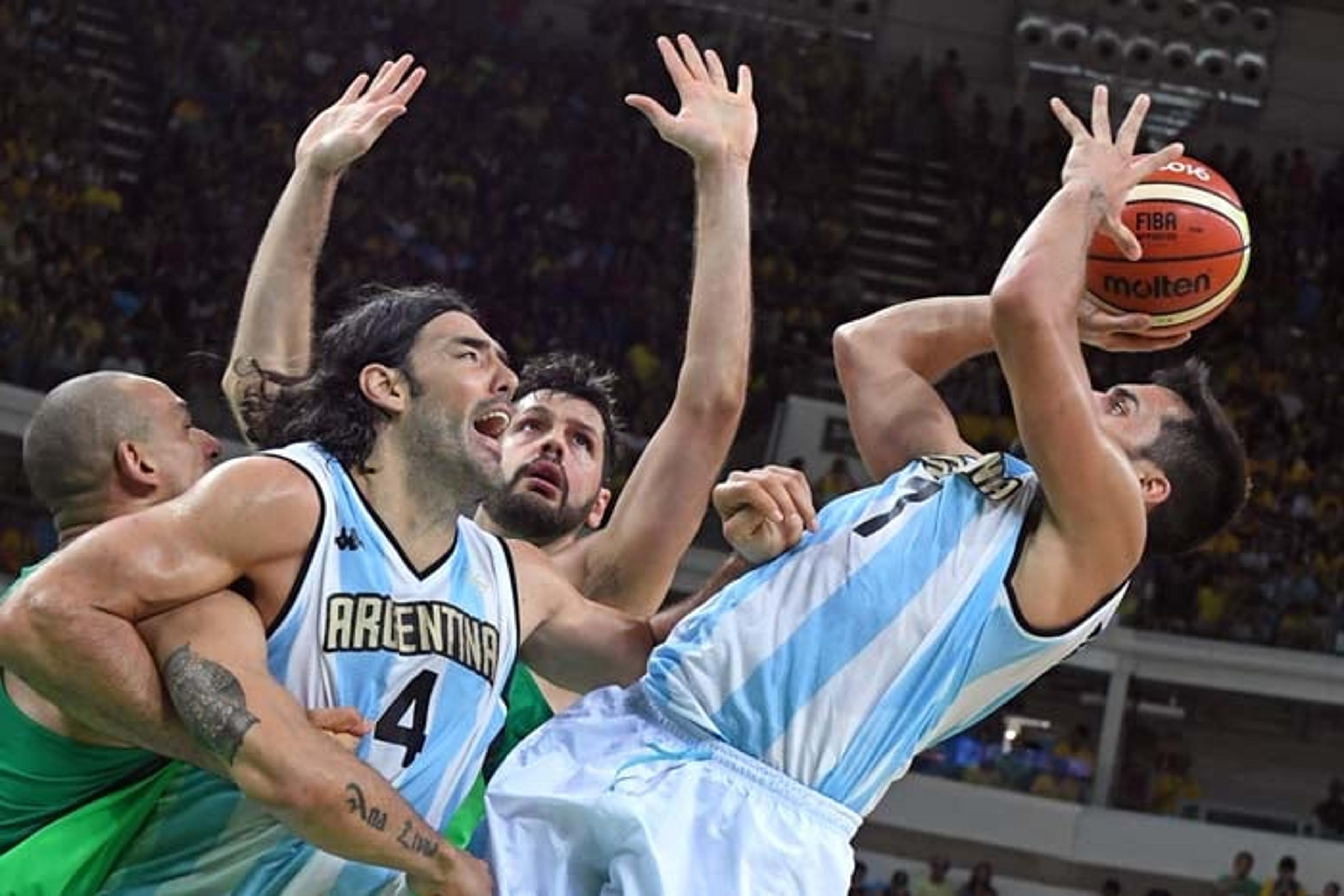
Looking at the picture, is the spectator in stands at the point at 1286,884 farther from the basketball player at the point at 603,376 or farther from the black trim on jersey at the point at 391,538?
the black trim on jersey at the point at 391,538

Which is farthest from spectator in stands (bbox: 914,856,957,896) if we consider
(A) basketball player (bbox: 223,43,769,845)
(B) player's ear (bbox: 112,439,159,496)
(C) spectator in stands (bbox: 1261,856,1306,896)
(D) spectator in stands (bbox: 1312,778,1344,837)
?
(B) player's ear (bbox: 112,439,159,496)

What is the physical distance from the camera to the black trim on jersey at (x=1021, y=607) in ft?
12.1

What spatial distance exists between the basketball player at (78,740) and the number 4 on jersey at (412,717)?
182 mm

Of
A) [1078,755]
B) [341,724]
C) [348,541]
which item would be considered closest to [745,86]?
[348,541]

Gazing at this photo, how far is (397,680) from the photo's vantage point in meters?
3.69

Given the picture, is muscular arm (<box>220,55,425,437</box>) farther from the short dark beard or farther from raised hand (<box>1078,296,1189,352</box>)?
raised hand (<box>1078,296,1189,352</box>)

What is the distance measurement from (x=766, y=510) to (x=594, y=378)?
1.64m

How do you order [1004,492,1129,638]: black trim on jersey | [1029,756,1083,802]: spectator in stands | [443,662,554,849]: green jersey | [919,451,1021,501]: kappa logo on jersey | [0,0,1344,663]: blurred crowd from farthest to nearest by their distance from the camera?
[0,0,1344,663]: blurred crowd → [1029,756,1083,802]: spectator in stands → [443,662,554,849]: green jersey → [919,451,1021,501]: kappa logo on jersey → [1004,492,1129,638]: black trim on jersey

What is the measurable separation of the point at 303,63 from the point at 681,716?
19.2 metres

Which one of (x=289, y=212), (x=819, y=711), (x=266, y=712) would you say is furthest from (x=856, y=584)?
(x=289, y=212)

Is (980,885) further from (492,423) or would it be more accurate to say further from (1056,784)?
(492,423)

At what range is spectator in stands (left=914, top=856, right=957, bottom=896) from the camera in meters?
15.4

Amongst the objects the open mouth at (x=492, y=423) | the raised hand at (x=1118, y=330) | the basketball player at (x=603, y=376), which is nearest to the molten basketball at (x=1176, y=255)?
the raised hand at (x=1118, y=330)

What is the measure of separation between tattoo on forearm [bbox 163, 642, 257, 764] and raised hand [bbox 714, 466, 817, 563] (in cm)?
95
